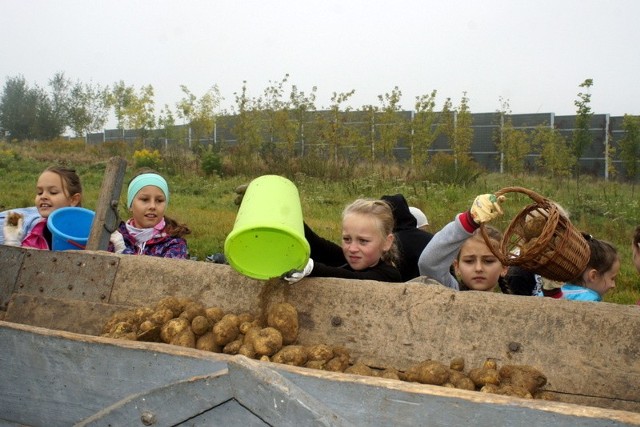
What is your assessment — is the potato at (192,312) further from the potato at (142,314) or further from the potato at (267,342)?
the potato at (267,342)

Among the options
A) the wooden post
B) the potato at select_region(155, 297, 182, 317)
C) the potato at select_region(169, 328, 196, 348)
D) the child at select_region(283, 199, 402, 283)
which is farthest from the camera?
the wooden post

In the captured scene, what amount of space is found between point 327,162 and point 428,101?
5.22m

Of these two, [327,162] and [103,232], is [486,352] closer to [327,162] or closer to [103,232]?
[103,232]

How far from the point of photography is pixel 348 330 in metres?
2.89

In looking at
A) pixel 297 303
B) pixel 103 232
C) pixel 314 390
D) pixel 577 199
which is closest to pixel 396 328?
pixel 297 303

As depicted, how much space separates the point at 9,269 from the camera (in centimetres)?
367

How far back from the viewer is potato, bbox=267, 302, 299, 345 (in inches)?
109

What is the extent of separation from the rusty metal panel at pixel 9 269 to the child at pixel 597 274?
119 inches

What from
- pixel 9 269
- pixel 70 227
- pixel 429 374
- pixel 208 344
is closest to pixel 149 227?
pixel 70 227

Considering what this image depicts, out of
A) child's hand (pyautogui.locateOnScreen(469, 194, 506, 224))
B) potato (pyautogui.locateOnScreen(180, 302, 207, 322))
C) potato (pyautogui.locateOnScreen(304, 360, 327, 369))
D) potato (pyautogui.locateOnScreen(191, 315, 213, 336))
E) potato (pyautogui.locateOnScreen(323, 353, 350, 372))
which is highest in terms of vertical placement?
child's hand (pyautogui.locateOnScreen(469, 194, 506, 224))

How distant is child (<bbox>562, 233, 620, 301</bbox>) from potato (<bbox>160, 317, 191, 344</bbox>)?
6.61 feet

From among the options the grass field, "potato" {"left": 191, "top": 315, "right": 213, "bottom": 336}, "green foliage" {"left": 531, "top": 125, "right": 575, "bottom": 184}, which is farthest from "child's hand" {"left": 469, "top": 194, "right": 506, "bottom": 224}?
"green foliage" {"left": 531, "top": 125, "right": 575, "bottom": 184}

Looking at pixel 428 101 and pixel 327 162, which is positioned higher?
pixel 428 101

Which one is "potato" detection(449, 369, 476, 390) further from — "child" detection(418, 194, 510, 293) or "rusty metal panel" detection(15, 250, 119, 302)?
"rusty metal panel" detection(15, 250, 119, 302)
